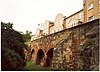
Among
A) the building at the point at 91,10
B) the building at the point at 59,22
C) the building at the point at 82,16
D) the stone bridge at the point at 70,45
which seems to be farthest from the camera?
the building at the point at 59,22

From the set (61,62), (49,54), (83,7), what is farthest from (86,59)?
(83,7)

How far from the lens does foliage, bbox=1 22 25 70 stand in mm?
6956

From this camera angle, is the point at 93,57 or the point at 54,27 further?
the point at 54,27

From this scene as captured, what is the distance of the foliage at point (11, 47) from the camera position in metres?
6.96

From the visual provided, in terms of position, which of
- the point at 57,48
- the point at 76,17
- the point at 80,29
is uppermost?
the point at 76,17

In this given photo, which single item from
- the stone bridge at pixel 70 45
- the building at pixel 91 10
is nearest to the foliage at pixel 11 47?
the stone bridge at pixel 70 45

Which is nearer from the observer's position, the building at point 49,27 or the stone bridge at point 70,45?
the stone bridge at point 70,45

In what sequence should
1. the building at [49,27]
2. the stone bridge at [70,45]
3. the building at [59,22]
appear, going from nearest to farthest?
1. the stone bridge at [70,45]
2. the building at [59,22]
3. the building at [49,27]

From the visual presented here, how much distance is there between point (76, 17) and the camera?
21438mm

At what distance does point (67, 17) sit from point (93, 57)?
1726cm

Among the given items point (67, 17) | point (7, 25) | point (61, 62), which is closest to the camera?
point (7, 25)

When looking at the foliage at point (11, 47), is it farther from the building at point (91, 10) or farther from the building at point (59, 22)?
the building at point (59, 22)

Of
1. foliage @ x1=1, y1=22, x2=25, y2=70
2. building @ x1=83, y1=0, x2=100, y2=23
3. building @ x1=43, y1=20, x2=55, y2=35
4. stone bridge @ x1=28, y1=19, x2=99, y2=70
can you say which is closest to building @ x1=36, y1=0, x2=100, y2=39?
building @ x1=83, y1=0, x2=100, y2=23

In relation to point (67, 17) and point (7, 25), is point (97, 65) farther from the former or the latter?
point (67, 17)
